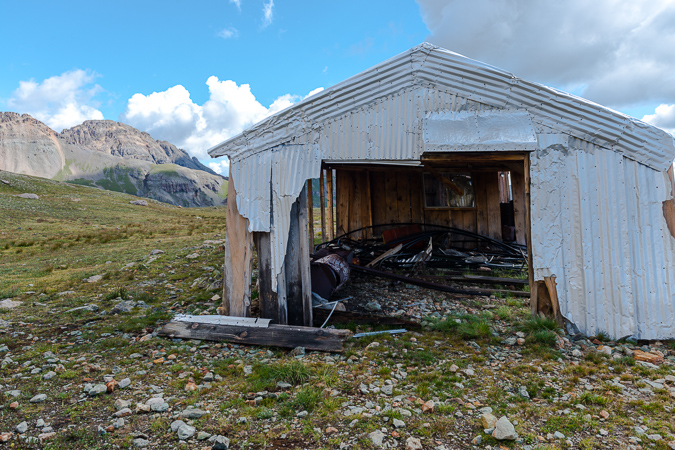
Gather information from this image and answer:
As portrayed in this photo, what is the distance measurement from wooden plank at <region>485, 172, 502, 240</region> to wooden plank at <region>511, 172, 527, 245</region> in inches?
26.6

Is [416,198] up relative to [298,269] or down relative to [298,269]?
up

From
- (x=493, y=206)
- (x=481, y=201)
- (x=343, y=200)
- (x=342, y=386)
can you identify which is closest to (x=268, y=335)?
(x=342, y=386)

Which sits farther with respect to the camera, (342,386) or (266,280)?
(266,280)

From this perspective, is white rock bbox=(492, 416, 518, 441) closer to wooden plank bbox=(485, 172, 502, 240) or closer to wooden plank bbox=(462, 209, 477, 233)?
wooden plank bbox=(462, 209, 477, 233)

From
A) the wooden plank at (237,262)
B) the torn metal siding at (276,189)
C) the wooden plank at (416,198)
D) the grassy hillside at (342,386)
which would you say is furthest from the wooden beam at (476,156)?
the wooden plank at (416,198)

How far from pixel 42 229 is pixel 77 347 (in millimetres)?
25627

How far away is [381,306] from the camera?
7.52 meters

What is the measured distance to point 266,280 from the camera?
6465 mm

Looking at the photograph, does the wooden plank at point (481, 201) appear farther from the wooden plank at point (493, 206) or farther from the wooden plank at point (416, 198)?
the wooden plank at point (416, 198)

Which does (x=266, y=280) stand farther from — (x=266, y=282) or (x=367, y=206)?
(x=367, y=206)

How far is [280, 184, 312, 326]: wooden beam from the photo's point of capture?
251 inches

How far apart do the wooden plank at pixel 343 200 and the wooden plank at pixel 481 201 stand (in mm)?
4409

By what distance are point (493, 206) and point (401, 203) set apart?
10.3 feet

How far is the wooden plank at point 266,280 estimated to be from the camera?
639 centimetres
